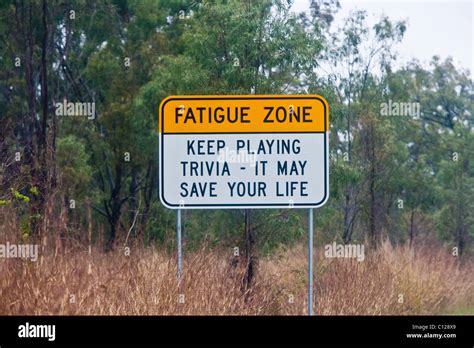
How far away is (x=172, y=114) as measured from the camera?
12.1 m

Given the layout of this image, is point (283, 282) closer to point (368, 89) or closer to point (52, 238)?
point (52, 238)

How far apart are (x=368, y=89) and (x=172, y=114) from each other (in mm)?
16168

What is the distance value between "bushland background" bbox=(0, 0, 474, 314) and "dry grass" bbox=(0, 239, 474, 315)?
0.08 ft

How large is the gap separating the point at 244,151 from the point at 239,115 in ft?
1.32

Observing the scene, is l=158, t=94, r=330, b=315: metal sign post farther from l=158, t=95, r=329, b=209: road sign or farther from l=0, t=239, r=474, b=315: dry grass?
l=0, t=239, r=474, b=315: dry grass

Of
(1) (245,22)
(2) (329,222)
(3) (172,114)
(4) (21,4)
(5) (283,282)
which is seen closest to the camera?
(3) (172,114)

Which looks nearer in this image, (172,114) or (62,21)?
(172,114)

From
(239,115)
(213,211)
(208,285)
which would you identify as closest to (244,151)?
(239,115)

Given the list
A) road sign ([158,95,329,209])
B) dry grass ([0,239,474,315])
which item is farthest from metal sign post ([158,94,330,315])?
dry grass ([0,239,474,315])

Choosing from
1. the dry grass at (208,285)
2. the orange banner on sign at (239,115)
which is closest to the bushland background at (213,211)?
the dry grass at (208,285)

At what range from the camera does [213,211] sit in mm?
16906

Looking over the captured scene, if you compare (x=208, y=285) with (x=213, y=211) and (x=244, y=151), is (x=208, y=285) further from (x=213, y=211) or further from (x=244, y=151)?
(x=213, y=211)
